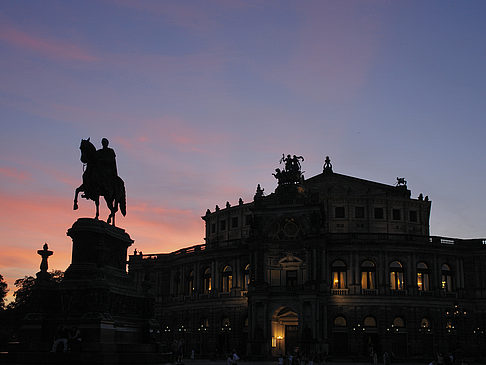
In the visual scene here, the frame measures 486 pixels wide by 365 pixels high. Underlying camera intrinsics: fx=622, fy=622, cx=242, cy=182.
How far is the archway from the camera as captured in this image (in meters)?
80.7

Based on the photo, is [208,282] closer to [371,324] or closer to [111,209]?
[371,324]

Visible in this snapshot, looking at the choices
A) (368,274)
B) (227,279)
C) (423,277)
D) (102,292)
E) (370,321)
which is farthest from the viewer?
(227,279)

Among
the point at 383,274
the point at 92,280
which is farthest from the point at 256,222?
the point at 92,280

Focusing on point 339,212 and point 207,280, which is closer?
point 207,280

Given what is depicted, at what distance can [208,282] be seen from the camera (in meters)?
93.1

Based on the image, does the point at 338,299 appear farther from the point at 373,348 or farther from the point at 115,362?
the point at 115,362

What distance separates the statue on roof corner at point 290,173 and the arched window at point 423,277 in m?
20.1

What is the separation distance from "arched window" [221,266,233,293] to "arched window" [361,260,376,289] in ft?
62.2

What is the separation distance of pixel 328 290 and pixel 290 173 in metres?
17.0

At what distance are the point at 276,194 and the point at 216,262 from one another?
1428 cm

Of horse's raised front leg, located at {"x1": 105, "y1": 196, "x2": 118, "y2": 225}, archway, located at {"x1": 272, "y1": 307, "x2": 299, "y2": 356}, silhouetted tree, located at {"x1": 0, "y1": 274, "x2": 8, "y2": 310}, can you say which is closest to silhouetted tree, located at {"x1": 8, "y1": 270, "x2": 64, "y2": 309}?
silhouetted tree, located at {"x1": 0, "y1": 274, "x2": 8, "y2": 310}

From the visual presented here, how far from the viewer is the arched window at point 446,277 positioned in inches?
3352

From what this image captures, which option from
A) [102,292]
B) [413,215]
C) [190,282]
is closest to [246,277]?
[190,282]

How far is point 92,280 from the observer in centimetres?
3133
